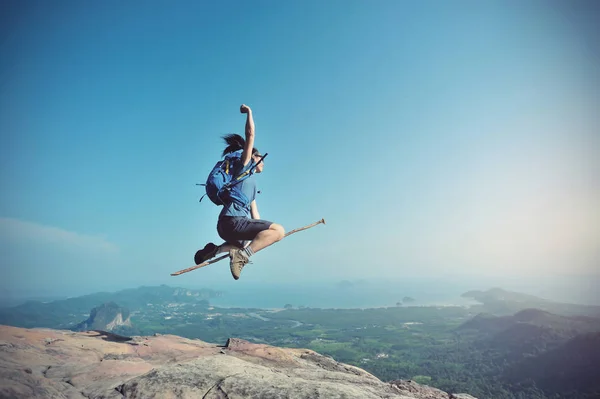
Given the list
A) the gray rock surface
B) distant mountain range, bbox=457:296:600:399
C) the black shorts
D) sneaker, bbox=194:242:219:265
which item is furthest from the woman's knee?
distant mountain range, bbox=457:296:600:399

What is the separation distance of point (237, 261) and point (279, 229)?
111 centimetres

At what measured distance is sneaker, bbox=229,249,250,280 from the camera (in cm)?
590

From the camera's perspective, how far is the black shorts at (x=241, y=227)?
616 centimetres

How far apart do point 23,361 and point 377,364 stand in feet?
347

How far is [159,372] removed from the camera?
530 cm

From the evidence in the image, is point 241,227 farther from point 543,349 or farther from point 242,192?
point 543,349

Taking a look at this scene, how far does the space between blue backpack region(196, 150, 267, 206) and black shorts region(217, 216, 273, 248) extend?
1.23 feet

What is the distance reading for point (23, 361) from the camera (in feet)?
17.0

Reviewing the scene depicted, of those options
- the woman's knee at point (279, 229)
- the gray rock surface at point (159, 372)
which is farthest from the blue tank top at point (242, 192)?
the gray rock surface at point (159, 372)

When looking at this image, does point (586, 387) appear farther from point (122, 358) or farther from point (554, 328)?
point (122, 358)

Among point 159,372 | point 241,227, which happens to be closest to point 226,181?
point 241,227

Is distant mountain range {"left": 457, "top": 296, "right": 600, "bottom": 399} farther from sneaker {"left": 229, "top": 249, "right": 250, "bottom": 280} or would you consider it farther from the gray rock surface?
sneaker {"left": 229, "top": 249, "right": 250, "bottom": 280}

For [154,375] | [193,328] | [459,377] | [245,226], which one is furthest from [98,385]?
[193,328]

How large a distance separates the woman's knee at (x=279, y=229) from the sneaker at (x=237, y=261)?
82 centimetres
